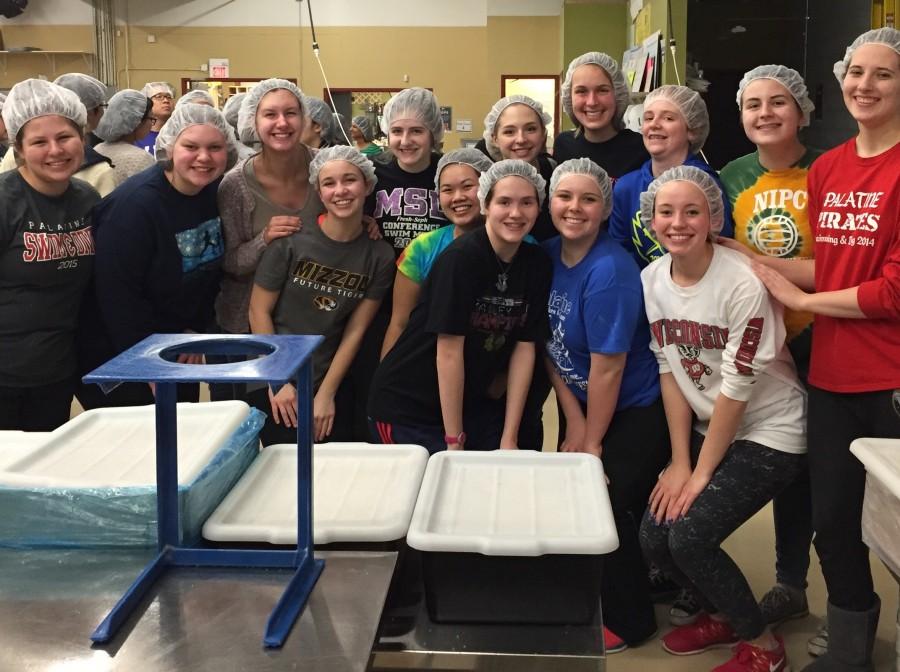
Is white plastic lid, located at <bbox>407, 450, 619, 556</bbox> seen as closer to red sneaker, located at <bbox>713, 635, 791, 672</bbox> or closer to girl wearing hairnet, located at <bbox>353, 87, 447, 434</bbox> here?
red sneaker, located at <bbox>713, 635, 791, 672</bbox>

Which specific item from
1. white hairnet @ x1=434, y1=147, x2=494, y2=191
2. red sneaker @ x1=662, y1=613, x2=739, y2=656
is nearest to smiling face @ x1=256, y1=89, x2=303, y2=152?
white hairnet @ x1=434, y1=147, x2=494, y2=191

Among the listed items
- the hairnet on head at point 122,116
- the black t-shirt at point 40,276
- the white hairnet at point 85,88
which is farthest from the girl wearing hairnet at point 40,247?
the hairnet on head at point 122,116

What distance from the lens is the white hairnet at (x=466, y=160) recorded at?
8.17 ft

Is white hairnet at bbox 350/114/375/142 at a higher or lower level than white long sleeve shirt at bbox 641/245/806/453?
higher

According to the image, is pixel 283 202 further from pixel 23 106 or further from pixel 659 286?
pixel 659 286

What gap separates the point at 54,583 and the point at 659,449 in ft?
5.01

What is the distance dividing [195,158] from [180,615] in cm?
158

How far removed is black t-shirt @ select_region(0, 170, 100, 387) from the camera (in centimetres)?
231

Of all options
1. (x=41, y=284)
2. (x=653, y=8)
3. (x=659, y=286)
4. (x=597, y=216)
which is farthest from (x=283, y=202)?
(x=653, y=8)

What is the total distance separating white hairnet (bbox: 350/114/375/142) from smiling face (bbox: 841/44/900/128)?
5.51m

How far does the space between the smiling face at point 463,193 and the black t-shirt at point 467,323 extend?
20 cm

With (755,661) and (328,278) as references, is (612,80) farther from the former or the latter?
(755,661)

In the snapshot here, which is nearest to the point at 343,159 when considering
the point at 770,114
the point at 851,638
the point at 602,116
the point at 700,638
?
the point at 602,116

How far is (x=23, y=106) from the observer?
2338 mm
